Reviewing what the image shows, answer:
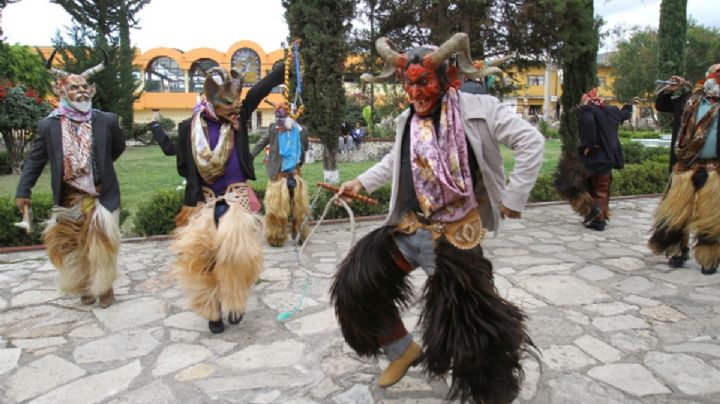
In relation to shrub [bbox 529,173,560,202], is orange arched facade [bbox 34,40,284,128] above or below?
above

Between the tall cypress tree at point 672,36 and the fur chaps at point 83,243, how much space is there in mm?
16081

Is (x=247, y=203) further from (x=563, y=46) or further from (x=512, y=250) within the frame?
(x=563, y=46)

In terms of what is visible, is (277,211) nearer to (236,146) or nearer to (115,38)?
(236,146)

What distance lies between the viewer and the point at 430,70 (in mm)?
2793

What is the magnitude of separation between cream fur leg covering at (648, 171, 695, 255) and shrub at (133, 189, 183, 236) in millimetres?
6461

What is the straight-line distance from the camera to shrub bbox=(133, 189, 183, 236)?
7.67m

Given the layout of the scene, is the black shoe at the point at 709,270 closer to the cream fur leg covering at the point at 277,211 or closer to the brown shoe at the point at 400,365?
the brown shoe at the point at 400,365

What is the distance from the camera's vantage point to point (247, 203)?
14.0ft

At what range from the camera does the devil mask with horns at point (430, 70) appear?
277 cm

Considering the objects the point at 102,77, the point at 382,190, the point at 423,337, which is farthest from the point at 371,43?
the point at 102,77

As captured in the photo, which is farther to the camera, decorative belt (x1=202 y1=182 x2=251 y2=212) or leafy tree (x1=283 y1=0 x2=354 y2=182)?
leafy tree (x1=283 y1=0 x2=354 y2=182)

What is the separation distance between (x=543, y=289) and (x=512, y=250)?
161cm

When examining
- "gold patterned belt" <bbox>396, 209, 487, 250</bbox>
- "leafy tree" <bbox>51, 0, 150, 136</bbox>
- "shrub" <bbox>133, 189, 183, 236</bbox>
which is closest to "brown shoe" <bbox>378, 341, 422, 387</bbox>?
"gold patterned belt" <bbox>396, 209, 487, 250</bbox>

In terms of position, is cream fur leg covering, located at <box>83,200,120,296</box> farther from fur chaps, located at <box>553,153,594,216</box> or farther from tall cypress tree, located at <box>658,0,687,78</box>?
tall cypress tree, located at <box>658,0,687,78</box>
